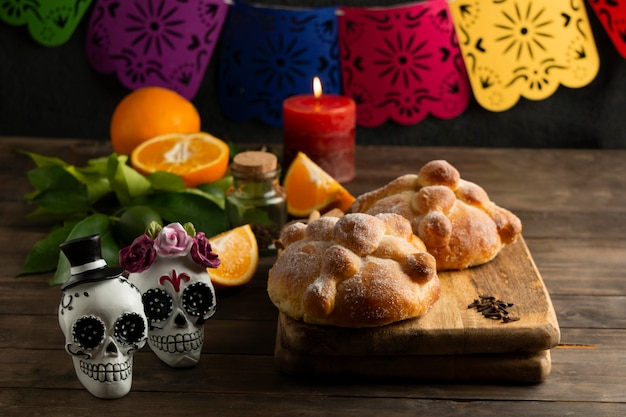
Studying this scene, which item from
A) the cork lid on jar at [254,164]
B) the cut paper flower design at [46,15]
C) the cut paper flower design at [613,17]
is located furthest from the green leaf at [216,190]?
the cut paper flower design at [613,17]

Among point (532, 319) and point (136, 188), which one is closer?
point (532, 319)

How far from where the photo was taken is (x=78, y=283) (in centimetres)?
98

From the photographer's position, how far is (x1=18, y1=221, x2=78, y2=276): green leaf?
4.63 feet

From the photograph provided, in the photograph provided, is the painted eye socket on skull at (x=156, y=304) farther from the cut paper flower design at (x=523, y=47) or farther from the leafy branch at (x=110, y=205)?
the cut paper flower design at (x=523, y=47)

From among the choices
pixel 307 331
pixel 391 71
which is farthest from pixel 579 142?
pixel 307 331

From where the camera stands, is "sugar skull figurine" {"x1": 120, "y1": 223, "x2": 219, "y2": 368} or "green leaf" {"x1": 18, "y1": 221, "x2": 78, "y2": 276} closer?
"sugar skull figurine" {"x1": 120, "y1": 223, "x2": 219, "y2": 368}

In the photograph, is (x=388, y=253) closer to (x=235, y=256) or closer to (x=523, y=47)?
(x=235, y=256)

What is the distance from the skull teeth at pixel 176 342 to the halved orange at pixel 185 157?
0.56 metres

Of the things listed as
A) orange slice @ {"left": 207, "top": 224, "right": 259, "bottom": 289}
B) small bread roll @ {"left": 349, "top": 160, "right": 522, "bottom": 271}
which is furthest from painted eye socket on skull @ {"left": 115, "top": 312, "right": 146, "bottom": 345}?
small bread roll @ {"left": 349, "top": 160, "right": 522, "bottom": 271}

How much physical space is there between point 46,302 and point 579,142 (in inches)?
53.7

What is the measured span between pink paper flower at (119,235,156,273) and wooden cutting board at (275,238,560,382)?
8.0 inches

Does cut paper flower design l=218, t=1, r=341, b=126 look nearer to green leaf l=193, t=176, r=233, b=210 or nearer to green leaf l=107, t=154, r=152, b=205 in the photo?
green leaf l=193, t=176, r=233, b=210

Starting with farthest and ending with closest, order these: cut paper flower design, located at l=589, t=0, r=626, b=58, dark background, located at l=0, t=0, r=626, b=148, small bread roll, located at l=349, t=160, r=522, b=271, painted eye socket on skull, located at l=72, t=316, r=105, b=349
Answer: dark background, located at l=0, t=0, r=626, b=148 < cut paper flower design, located at l=589, t=0, r=626, b=58 < small bread roll, located at l=349, t=160, r=522, b=271 < painted eye socket on skull, located at l=72, t=316, r=105, b=349

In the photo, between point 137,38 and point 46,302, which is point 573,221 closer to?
point 46,302
